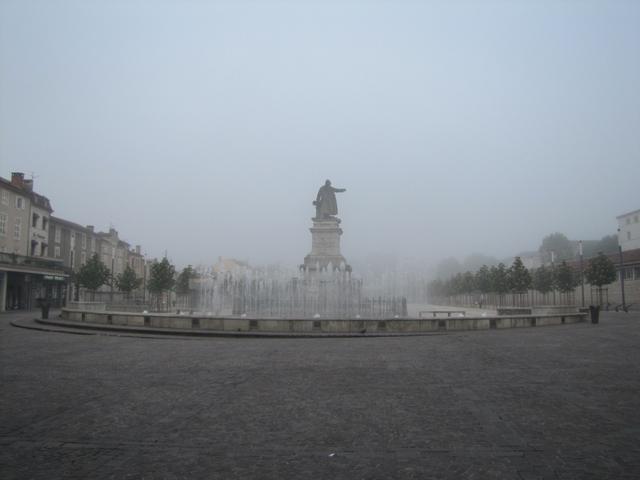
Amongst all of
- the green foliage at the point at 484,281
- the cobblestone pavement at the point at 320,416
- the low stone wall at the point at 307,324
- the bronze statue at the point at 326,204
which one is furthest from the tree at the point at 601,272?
the cobblestone pavement at the point at 320,416

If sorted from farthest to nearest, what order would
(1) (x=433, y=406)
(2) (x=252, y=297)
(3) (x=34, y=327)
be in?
(2) (x=252, y=297) < (3) (x=34, y=327) < (1) (x=433, y=406)

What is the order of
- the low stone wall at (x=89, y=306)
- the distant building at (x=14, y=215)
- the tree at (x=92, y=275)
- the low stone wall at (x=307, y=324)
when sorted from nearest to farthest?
the low stone wall at (x=307, y=324)
the low stone wall at (x=89, y=306)
the distant building at (x=14, y=215)
the tree at (x=92, y=275)

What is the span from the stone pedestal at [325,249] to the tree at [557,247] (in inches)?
3631

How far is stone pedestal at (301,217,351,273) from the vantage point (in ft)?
134

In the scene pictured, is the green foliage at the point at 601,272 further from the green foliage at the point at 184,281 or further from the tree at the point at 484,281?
the green foliage at the point at 184,281

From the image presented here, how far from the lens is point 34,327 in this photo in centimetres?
2339

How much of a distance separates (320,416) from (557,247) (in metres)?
128

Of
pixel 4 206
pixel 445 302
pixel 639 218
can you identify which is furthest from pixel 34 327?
pixel 445 302

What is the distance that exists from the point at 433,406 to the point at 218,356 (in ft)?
25.0

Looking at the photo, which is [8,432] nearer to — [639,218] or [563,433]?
[563,433]

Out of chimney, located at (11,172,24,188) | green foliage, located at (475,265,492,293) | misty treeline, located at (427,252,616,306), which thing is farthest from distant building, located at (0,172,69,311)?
green foliage, located at (475,265,492,293)

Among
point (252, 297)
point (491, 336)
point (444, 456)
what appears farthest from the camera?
point (252, 297)

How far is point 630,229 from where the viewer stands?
7662 cm

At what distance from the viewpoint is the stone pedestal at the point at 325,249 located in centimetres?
4084
